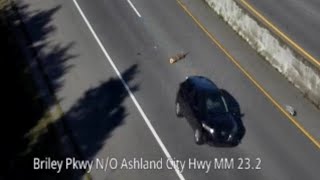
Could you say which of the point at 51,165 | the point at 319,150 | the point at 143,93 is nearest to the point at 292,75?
the point at 319,150

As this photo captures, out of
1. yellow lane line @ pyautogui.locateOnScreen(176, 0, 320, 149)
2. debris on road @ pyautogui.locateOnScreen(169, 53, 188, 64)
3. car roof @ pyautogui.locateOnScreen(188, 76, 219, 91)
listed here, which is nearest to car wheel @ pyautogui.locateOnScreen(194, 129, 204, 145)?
car roof @ pyautogui.locateOnScreen(188, 76, 219, 91)

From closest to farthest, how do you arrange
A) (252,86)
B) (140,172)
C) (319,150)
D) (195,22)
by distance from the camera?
(140,172)
(319,150)
(252,86)
(195,22)

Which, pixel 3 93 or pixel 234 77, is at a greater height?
pixel 3 93

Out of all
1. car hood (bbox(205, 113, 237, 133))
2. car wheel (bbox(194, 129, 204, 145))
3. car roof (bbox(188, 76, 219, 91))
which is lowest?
car wheel (bbox(194, 129, 204, 145))

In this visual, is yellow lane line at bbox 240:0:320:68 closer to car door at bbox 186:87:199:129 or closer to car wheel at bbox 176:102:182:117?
car door at bbox 186:87:199:129

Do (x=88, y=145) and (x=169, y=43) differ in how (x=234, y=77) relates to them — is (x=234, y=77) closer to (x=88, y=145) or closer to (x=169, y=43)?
(x=169, y=43)

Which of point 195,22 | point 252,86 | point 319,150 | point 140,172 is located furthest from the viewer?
point 195,22

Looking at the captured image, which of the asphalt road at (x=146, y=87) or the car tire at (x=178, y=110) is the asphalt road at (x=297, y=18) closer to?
the asphalt road at (x=146, y=87)
